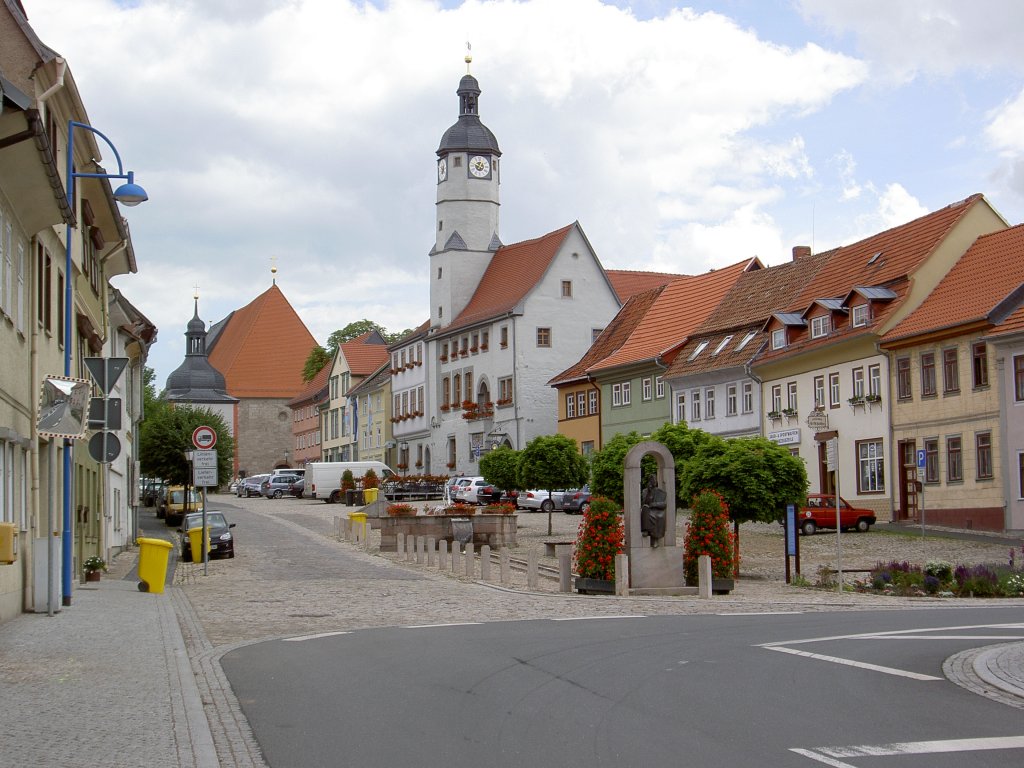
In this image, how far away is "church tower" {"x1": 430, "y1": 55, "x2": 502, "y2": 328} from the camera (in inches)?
3474

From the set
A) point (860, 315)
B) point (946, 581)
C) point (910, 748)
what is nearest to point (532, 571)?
point (946, 581)

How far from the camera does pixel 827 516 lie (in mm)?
42688

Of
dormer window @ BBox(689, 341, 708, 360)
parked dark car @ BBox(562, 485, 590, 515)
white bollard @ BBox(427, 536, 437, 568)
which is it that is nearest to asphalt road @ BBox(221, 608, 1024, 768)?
white bollard @ BBox(427, 536, 437, 568)

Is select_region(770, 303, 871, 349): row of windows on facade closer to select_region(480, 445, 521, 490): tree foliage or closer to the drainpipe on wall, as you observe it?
select_region(480, 445, 521, 490): tree foliage

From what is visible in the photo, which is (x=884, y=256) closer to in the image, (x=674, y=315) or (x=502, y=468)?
(x=502, y=468)

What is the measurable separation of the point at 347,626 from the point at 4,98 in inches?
314

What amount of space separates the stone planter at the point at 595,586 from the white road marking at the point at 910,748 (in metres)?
16.0

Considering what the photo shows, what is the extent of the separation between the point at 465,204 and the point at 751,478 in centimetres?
6049

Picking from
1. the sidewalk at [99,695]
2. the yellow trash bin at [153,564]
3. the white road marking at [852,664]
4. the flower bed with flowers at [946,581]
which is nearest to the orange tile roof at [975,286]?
the flower bed with flowers at [946,581]

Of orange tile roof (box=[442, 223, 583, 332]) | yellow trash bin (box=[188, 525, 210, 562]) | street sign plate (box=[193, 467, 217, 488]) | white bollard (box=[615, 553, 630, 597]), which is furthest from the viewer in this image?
orange tile roof (box=[442, 223, 583, 332])

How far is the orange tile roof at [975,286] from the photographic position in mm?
41031

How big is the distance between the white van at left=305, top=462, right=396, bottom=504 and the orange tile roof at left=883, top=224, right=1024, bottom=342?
37168 mm

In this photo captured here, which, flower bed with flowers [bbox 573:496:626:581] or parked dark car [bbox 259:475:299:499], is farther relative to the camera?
parked dark car [bbox 259:475:299:499]

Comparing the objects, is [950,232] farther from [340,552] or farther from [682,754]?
[682,754]
